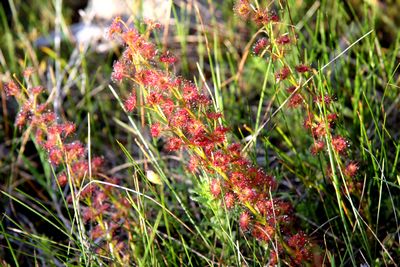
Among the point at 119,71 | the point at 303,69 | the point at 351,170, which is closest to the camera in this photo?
the point at 119,71

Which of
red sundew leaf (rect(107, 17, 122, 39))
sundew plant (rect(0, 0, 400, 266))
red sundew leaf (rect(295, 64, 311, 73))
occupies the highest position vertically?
red sundew leaf (rect(107, 17, 122, 39))

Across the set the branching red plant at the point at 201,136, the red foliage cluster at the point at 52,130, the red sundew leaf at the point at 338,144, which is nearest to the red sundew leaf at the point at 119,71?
the branching red plant at the point at 201,136

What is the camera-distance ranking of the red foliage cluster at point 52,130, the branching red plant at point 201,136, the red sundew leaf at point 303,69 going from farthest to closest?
the red foliage cluster at point 52,130
the red sundew leaf at point 303,69
the branching red plant at point 201,136

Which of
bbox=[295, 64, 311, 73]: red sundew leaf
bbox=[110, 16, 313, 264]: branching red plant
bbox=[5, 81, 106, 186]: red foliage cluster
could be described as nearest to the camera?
bbox=[110, 16, 313, 264]: branching red plant

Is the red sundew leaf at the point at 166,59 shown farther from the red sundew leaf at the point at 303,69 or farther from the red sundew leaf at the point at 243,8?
the red sundew leaf at the point at 303,69

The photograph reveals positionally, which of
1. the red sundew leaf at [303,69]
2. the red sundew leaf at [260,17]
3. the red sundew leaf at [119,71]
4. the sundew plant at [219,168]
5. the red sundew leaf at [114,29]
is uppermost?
the red sundew leaf at [114,29]

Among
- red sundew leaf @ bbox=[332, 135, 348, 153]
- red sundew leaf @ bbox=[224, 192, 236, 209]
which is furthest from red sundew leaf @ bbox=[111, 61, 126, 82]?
red sundew leaf @ bbox=[332, 135, 348, 153]

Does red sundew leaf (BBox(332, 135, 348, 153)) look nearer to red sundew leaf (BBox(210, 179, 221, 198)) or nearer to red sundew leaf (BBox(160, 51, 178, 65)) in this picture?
red sundew leaf (BBox(210, 179, 221, 198))

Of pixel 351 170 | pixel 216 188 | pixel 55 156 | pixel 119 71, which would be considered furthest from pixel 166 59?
pixel 351 170

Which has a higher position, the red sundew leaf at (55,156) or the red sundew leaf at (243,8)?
the red sundew leaf at (243,8)

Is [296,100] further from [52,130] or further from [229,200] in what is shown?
[52,130]

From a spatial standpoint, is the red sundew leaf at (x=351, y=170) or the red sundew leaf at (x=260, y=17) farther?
the red sundew leaf at (x=351, y=170)

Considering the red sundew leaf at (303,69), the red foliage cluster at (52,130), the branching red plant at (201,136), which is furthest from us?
the red foliage cluster at (52,130)
